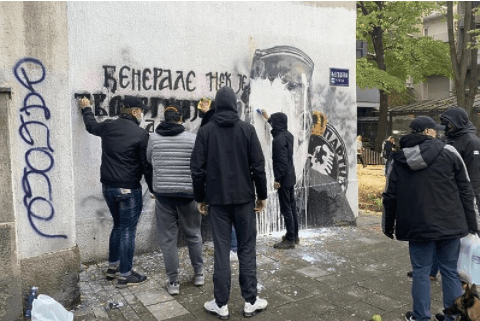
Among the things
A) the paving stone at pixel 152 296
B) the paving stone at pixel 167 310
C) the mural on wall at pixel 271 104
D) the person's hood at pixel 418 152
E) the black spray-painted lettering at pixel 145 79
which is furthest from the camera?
the mural on wall at pixel 271 104

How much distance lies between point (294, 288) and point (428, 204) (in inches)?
69.8

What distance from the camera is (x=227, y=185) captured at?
3.75 metres

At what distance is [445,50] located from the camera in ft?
59.2

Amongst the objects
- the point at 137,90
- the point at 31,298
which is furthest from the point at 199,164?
the point at 137,90

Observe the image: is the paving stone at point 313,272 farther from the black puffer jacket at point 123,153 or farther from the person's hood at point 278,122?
the black puffer jacket at point 123,153

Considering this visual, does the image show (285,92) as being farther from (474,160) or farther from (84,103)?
(84,103)

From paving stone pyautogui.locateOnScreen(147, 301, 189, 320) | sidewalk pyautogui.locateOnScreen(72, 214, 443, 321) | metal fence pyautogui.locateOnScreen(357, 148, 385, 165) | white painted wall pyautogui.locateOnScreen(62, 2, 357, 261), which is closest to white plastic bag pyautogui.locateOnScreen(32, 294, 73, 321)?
sidewalk pyautogui.locateOnScreen(72, 214, 443, 321)

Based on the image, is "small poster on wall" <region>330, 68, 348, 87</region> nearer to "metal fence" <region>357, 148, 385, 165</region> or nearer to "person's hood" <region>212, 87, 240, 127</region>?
"person's hood" <region>212, 87, 240, 127</region>

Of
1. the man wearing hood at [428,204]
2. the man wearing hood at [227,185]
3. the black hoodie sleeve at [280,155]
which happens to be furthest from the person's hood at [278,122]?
the man wearing hood at [428,204]

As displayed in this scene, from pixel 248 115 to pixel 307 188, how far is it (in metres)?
1.65

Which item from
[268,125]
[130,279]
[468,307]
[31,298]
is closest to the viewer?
[468,307]

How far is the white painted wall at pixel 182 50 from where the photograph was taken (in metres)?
5.13

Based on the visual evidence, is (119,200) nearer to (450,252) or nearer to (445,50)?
(450,252)

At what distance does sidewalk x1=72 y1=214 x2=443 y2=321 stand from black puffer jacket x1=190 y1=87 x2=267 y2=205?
1.15 metres
